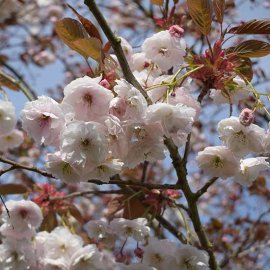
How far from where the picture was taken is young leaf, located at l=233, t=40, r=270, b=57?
5.79 ft

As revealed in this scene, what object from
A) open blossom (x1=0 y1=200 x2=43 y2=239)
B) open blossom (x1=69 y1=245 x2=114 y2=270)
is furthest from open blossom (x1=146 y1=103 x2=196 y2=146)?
open blossom (x1=0 y1=200 x2=43 y2=239)

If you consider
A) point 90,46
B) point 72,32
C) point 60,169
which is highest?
point 72,32

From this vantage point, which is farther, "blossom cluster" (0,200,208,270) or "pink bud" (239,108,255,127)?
"blossom cluster" (0,200,208,270)

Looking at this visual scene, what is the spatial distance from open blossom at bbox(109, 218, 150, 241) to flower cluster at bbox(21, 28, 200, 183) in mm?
577

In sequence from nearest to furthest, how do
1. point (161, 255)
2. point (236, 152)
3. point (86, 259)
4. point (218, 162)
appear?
point (236, 152) < point (218, 162) < point (161, 255) < point (86, 259)

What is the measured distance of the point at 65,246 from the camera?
2.16 metres

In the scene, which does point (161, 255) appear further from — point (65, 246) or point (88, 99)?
point (88, 99)

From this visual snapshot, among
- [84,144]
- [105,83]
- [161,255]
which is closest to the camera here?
[84,144]

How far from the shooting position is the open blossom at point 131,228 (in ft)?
6.77

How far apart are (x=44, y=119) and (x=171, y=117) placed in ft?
1.30

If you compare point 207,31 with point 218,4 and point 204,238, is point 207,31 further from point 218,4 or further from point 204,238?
point 204,238

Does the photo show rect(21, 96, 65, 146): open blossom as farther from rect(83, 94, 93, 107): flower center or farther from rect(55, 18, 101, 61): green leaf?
rect(55, 18, 101, 61): green leaf

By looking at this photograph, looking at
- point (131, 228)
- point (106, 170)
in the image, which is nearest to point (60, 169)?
point (106, 170)

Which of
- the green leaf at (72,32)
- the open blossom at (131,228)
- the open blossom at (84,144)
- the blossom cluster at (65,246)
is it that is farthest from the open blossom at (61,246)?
the green leaf at (72,32)
